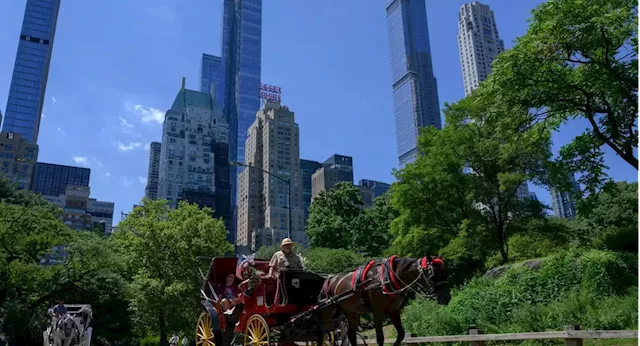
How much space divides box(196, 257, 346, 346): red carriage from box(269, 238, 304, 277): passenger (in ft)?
0.65

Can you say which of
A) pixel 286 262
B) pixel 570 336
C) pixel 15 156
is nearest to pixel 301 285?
pixel 286 262

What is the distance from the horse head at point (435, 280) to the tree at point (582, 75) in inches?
494

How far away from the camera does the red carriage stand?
9.93 meters

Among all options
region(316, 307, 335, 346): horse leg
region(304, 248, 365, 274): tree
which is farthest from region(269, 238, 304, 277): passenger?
region(304, 248, 365, 274): tree

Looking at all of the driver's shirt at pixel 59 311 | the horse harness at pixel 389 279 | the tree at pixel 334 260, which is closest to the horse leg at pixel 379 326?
the horse harness at pixel 389 279

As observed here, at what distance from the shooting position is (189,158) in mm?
187375

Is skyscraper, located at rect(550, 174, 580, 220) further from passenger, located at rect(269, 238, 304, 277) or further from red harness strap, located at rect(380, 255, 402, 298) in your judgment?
red harness strap, located at rect(380, 255, 402, 298)

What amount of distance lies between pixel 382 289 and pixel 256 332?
9.63 ft

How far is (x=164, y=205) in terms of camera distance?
3894cm

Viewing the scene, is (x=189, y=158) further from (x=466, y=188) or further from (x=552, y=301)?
(x=552, y=301)

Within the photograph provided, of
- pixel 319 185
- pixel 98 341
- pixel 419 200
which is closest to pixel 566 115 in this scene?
pixel 419 200

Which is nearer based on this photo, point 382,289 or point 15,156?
point 382,289

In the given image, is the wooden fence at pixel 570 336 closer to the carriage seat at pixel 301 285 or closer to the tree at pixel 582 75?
the carriage seat at pixel 301 285

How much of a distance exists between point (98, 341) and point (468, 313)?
24022 mm
